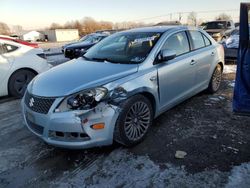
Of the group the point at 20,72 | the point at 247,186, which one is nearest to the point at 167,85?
the point at 247,186

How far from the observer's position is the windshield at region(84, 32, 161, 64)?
4.08 meters

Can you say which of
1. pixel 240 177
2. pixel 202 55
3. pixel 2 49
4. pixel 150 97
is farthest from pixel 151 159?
pixel 2 49

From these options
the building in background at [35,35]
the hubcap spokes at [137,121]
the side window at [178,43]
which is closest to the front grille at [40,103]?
the hubcap spokes at [137,121]

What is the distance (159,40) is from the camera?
13.8ft

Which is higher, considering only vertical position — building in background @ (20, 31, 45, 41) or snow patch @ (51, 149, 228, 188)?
building in background @ (20, 31, 45, 41)

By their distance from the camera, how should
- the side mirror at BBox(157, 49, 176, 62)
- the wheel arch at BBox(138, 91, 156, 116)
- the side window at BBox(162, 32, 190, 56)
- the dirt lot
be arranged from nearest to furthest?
the dirt lot < the wheel arch at BBox(138, 91, 156, 116) < the side mirror at BBox(157, 49, 176, 62) < the side window at BBox(162, 32, 190, 56)

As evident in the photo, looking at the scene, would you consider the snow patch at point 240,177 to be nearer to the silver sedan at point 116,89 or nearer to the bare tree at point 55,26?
the silver sedan at point 116,89

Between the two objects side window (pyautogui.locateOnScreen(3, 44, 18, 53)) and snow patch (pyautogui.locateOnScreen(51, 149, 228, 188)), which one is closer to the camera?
snow patch (pyautogui.locateOnScreen(51, 149, 228, 188))

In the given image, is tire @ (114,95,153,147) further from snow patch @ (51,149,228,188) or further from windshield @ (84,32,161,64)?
windshield @ (84,32,161,64)

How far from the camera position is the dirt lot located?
2.95 meters

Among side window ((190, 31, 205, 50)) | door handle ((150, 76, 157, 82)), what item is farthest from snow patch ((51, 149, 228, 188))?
side window ((190, 31, 205, 50))

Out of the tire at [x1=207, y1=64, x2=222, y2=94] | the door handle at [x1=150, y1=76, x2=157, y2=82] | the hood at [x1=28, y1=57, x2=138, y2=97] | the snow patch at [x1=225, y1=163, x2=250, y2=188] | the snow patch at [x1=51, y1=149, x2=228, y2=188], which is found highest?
the hood at [x1=28, y1=57, x2=138, y2=97]

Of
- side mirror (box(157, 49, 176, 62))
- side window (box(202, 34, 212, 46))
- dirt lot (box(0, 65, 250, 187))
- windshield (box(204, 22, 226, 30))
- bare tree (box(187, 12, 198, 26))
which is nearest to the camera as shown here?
dirt lot (box(0, 65, 250, 187))

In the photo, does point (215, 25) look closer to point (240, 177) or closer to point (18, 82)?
point (18, 82)
